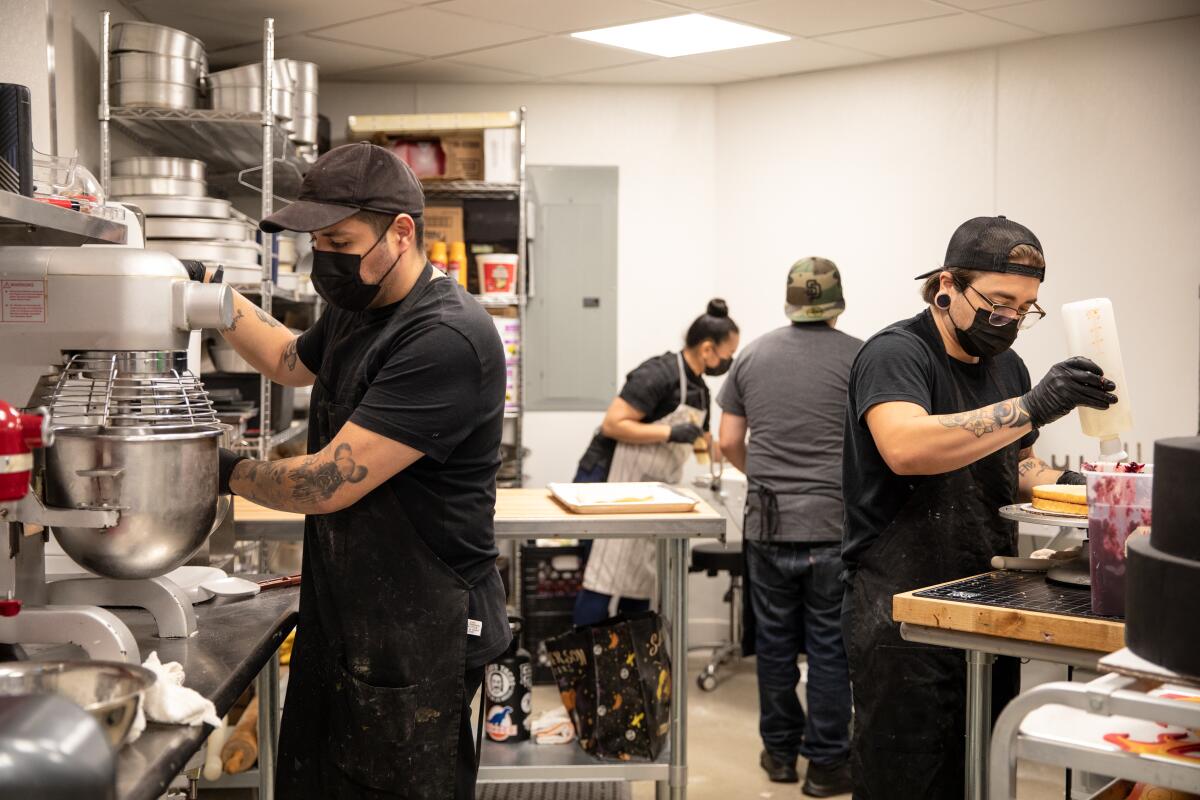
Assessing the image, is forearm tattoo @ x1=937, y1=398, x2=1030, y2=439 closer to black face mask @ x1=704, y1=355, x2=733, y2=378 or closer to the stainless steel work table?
the stainless steel work table

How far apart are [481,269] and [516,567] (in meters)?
1.42

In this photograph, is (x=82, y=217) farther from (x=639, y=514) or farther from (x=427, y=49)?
(x=427, y=49)

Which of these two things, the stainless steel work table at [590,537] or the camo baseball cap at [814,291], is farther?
the camo baseball cap at [814,291]

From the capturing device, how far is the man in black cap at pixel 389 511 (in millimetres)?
1936

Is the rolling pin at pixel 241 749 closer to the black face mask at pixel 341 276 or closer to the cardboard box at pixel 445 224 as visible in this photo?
the black face mask at pixel 341 276

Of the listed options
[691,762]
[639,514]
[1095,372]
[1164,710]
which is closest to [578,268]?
[691,762]

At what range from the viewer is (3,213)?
5.15 feet

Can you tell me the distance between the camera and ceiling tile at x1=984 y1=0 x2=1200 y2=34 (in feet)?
14.3

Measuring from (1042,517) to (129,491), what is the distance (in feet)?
5.06

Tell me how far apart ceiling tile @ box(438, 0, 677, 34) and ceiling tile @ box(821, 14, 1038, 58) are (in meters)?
0.89

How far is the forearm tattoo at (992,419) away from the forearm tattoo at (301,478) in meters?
1.08

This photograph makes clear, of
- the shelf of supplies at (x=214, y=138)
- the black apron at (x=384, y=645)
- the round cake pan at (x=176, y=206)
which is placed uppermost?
the shelf of supplies at (x=214, y=138)

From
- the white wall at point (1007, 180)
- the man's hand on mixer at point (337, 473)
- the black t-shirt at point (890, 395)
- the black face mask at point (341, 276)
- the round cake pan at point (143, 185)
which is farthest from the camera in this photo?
the white wall at point (1007, 180)

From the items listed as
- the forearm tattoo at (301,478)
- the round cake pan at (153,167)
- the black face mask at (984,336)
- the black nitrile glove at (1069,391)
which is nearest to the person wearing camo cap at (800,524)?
the black face mask at (984,336)
